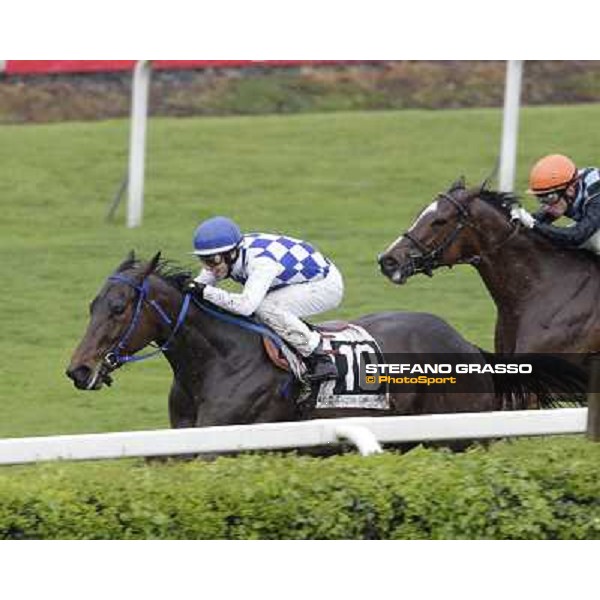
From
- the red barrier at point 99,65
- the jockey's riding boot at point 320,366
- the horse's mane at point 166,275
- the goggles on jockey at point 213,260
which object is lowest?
the jockey's riding boot at point 320,366

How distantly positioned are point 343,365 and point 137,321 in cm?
85

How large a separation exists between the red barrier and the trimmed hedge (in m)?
9.88

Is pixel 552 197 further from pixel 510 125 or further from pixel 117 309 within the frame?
pixel 510 125

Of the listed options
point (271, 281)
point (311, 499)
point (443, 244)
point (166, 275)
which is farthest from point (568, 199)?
point (311, 499)

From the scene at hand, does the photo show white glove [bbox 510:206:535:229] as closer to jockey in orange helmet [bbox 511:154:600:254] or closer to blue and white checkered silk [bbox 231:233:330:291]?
jockey in orange helmet [bbox 511:154:600:254]

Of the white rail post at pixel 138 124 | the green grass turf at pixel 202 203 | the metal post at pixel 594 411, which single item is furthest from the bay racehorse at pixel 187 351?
the white rail post at pixel 138 124

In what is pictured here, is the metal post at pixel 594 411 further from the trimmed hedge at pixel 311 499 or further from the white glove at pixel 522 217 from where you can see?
the white glove at pixel 522 217

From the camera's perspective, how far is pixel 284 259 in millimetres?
7598

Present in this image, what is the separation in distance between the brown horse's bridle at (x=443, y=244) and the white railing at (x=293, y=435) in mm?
1483

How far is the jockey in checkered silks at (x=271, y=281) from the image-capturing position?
7383mm

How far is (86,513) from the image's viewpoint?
18.1ft

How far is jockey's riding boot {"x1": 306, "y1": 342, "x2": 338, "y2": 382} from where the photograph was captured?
7469mm

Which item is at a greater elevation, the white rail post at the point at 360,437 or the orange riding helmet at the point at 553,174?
the orange riding helmet at the point at 553,174

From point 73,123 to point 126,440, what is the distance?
473 inches
